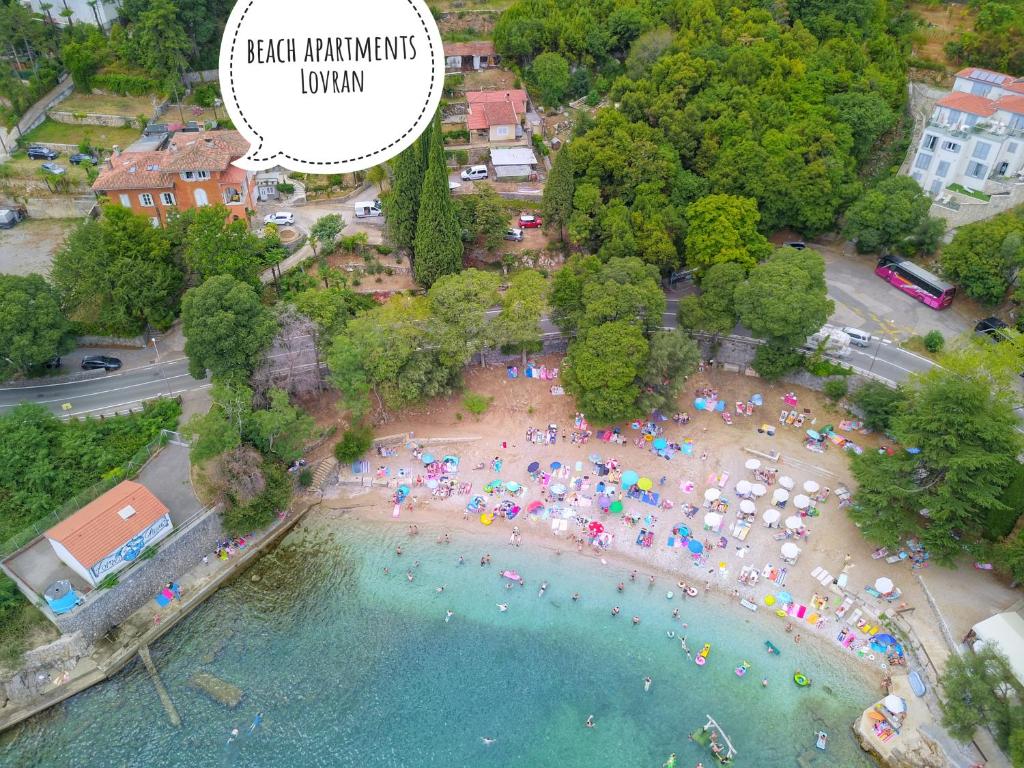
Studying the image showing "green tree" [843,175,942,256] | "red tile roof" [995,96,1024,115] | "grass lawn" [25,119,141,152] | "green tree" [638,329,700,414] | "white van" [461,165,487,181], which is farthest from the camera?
"grass lawn" [25,119,141,152]

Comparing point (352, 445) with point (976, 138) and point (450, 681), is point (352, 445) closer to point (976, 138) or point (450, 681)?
point (450, 681)

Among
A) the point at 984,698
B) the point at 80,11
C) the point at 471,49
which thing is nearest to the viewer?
the point at 984,698

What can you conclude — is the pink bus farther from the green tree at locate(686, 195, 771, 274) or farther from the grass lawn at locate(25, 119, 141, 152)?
the grass lawn at locate(25, 119, 141, 152)

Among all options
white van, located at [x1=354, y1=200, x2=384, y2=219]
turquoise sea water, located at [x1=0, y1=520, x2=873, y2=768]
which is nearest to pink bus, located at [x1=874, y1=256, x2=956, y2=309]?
turquoise sea water, located at [x1=0, y1=520, x2=873, y2=768]

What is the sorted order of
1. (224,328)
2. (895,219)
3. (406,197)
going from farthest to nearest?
(895,219) → (406,197) → (224,328)

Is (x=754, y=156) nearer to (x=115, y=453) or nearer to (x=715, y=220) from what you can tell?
(x=715, y=220)

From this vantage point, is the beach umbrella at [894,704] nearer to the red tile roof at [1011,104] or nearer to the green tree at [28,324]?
the red tile roof at [1011,104]

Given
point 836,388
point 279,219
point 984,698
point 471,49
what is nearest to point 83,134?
point 279,219
